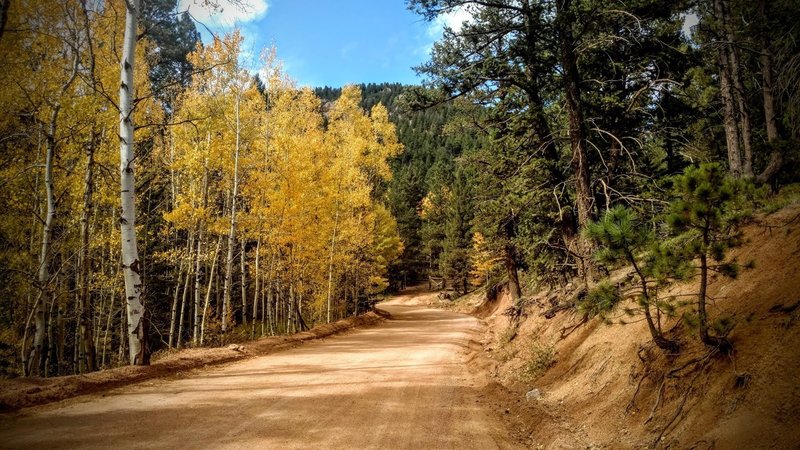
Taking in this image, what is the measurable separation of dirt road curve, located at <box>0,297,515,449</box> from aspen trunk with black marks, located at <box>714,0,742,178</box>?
31.0ft

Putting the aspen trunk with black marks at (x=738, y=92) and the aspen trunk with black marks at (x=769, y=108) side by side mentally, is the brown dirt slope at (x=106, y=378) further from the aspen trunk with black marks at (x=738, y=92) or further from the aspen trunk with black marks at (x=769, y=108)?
the aspen trunk with black marks at (x=738, y=92)

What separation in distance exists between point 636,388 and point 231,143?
622 inches

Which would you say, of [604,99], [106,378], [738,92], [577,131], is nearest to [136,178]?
[106,378]

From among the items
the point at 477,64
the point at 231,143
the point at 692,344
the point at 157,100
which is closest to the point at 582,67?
the point at 477,64

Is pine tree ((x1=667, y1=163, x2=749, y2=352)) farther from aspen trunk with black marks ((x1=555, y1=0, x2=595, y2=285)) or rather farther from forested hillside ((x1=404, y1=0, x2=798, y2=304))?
aspen trunk with black marks ((x1=555, y1=0, x2=595, y2=285))

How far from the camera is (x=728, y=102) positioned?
11.2 meters

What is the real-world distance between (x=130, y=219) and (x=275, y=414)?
16.1ft

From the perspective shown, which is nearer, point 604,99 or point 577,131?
point 577,131

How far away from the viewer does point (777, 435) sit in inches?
116

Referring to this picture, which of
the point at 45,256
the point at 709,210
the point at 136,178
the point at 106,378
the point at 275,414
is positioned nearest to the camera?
the point at 709,210

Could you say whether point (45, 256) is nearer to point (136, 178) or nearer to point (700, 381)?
point (136, 178)

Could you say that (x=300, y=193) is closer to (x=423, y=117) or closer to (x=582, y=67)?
(x=582, y=67)

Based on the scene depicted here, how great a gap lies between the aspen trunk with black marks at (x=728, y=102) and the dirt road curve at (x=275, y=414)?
946 cm

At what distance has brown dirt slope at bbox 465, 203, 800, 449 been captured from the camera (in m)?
3.33
